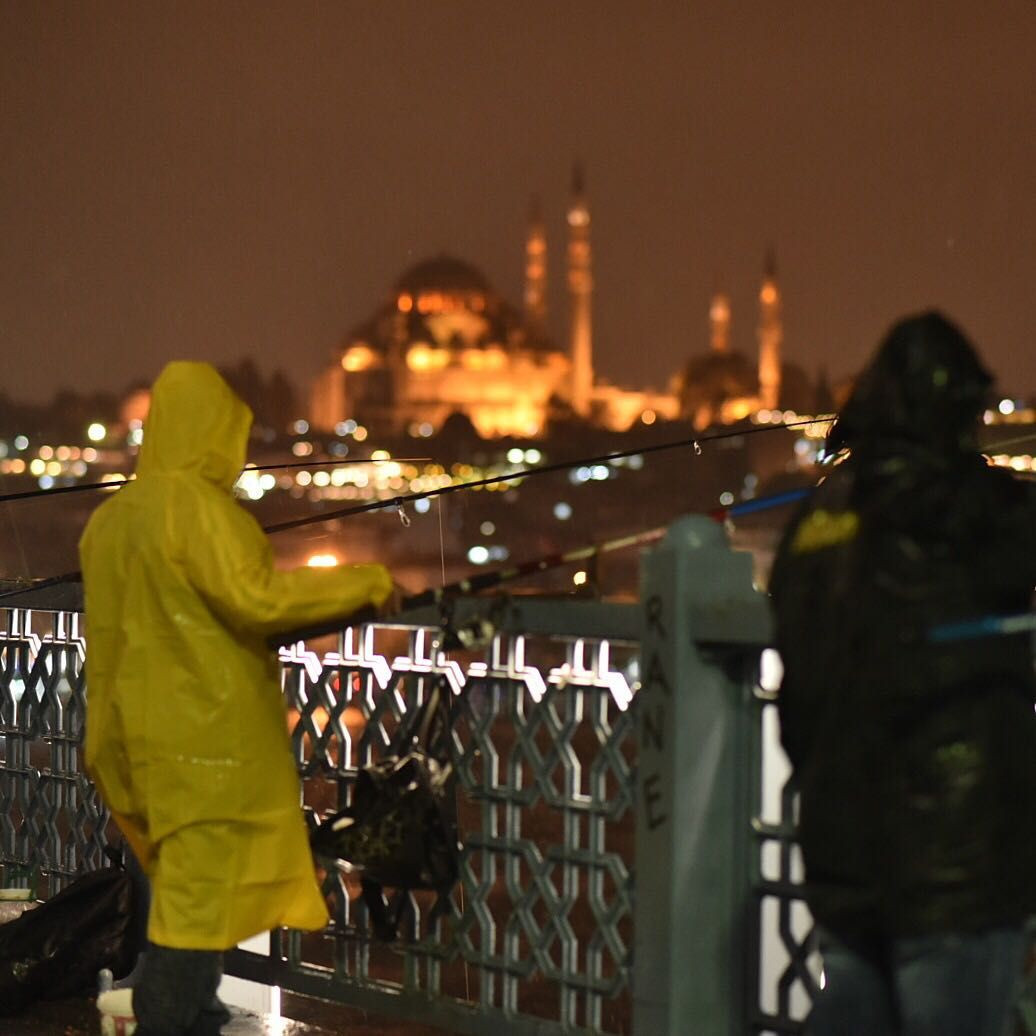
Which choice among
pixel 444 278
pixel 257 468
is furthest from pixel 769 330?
pixel 257 468

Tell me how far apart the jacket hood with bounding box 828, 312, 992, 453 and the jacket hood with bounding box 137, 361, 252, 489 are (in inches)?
77.1

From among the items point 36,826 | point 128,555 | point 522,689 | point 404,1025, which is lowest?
point 404,1025

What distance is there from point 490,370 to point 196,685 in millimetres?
60428

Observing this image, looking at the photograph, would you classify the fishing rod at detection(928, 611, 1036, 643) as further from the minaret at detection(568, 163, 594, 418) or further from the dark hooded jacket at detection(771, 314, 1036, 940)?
the minaret at detection(568, 163, 594, 418)

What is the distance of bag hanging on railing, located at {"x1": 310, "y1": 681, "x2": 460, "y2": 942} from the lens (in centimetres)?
454

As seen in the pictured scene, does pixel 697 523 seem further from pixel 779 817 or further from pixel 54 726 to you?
pixel 54 726

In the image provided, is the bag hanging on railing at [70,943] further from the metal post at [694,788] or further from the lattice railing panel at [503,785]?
the metal post at [694,788]

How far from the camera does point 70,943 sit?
5473 millimetres

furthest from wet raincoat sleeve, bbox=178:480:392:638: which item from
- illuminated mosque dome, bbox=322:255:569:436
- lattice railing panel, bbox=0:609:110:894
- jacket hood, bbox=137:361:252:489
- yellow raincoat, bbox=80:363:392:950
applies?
illuminated mosque dome, bbox=322:255:569:436

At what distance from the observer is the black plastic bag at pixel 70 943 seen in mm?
5449

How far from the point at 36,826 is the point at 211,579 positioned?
2.37 metres

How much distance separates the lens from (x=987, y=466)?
2.98m

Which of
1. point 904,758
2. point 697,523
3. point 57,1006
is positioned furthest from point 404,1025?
point 904,758

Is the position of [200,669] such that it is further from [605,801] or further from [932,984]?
[932,984]
